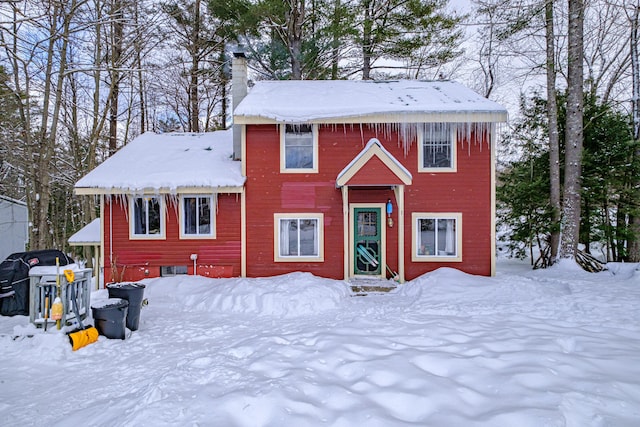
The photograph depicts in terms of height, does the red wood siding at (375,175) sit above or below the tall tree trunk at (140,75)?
below

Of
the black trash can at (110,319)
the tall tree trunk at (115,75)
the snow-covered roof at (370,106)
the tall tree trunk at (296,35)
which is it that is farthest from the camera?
the tall tree trunk at (296,35)

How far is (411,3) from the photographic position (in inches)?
503

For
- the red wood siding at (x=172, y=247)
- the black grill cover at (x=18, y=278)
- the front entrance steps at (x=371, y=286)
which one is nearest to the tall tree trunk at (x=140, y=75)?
the red wood siding at (x=172, y=247)

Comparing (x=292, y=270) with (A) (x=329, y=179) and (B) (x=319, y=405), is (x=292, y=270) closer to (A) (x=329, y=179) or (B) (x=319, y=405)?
(A) (x=329, y=179)

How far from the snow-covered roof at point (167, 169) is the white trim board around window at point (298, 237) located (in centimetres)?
156

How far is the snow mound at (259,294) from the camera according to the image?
6223 millimetres

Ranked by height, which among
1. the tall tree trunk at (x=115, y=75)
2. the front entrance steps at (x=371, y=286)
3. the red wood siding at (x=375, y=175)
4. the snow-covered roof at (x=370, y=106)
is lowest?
the front entrance steps at (x=371, y=286)

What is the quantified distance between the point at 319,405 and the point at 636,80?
14053 millimetres

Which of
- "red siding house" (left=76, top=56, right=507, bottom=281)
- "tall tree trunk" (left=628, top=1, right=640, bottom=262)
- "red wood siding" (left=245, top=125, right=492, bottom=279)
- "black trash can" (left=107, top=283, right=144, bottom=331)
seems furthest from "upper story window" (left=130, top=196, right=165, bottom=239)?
"tall tree trunk" (left=628, top=1, right=640, bottom=262)

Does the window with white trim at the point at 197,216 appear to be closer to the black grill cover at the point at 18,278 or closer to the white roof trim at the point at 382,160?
the black grill cover at the point at 18,278

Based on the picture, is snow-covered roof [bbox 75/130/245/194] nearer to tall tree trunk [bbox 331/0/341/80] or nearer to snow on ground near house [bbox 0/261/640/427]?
snow on ground near house [bbox 0/261/640/427]

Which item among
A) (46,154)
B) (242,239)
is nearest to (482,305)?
(242,239)

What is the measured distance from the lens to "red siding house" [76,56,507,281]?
28.0ft

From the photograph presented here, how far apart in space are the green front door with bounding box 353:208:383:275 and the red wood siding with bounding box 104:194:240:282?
322cm
